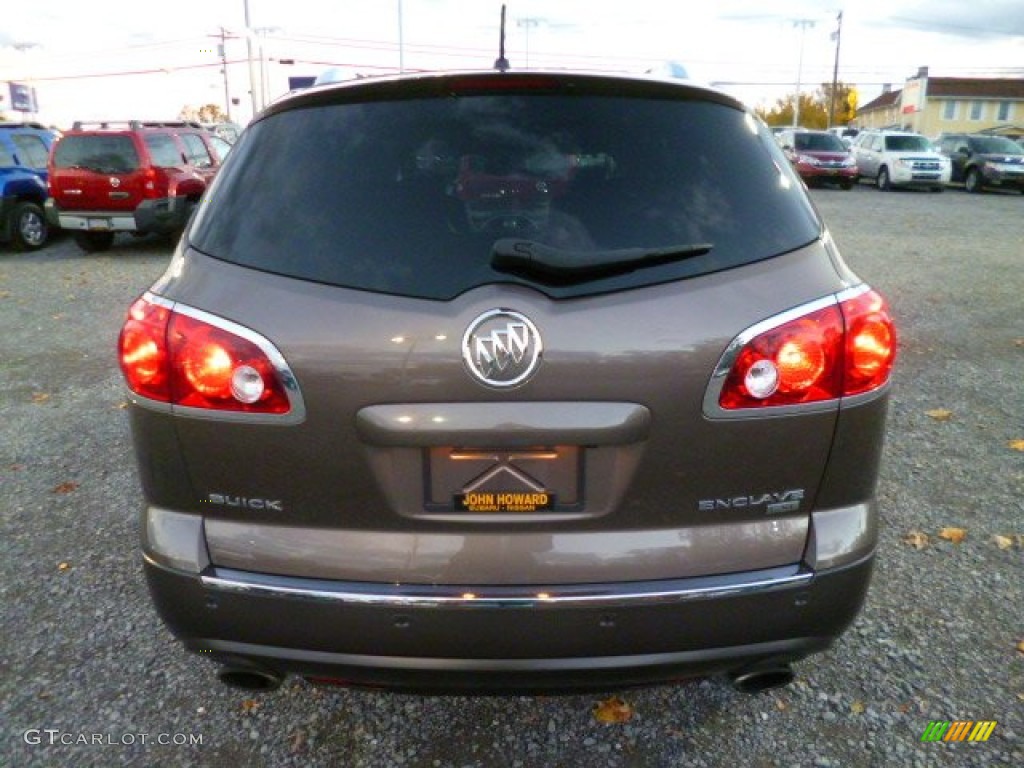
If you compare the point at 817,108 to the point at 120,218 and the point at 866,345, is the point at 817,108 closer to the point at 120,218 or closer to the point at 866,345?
the point at 120,218

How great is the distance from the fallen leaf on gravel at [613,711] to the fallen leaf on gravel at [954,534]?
196cm

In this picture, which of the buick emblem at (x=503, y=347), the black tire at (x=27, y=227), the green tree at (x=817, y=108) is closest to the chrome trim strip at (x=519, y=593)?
the buick emblem at (x=503, y=347)

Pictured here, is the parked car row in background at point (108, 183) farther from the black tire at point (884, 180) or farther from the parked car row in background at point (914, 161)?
the black tire at point (884, 180)

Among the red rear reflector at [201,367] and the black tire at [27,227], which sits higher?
the red rear reflector at [201,367]

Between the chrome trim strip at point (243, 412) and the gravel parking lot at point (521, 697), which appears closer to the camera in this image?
the chrome trim strip at point (243, 412)

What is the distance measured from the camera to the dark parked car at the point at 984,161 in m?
25.7

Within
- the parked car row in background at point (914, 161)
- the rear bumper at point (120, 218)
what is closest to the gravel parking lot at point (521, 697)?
the rear bumper at point (120, 218)

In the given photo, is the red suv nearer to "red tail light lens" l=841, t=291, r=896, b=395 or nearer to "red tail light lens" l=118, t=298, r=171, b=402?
"red tail light lens" l=118, t=298, r=171, b=402

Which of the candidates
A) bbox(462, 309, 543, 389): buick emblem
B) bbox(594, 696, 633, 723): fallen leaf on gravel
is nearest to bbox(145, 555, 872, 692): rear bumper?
bbox(462, 309, 543, 389): buick emblem

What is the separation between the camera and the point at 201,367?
190cm

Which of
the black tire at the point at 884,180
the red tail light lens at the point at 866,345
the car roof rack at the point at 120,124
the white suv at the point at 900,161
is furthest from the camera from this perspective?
the black tire at the point at 884,180

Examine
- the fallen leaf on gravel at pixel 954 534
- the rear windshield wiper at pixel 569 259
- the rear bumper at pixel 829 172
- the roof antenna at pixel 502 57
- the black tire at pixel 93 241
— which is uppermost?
the roof antenna at pixel 502 57

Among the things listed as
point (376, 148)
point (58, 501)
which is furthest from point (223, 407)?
point (58, 501)

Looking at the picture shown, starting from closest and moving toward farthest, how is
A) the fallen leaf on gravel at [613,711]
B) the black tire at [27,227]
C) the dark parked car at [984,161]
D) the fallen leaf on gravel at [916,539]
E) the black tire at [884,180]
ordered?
the fallen leaf on gravel at [613,711]
the fallen leaf on gravel at [916,539]
the black tire at [27,227]
the dark parked car at [984,161]
the black tire at [884,180]
